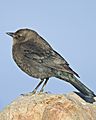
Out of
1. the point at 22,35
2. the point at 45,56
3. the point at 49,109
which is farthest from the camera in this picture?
the point at 22,35

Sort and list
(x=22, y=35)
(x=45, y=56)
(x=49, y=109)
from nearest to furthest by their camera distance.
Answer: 1. (x=49, y=109)
2. (x=45, y=56)
3. (x=22, y=35)

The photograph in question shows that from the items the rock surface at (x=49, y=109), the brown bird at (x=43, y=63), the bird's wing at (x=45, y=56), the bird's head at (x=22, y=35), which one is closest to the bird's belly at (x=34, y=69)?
the brown bird at (x=43, y=63)

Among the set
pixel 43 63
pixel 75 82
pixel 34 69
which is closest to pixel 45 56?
pixel 43 63

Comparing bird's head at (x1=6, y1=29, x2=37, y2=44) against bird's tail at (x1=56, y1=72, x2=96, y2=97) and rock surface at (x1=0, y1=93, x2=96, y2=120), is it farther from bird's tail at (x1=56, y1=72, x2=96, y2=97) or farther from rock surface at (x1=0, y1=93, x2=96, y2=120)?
rock surface at (x1=0, y1=93, x2=96, y2=120)

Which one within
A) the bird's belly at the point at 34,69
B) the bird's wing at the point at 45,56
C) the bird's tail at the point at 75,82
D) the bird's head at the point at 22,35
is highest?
the bird's head at the point at 22,35

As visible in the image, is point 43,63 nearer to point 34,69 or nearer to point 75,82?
point 34,69

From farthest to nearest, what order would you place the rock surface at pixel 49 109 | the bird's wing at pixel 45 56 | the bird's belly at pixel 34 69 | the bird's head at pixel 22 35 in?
the bird's head at pixel 22 35, the bird's belly at pixel 34 69, the bird's wing at pixel 45 56, the rock surface at pixel 49 109

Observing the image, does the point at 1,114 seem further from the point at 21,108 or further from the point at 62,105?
the point at 62,105

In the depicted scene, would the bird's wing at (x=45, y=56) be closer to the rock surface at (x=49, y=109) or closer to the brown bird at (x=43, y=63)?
the brown bird at (x=43, y=63)

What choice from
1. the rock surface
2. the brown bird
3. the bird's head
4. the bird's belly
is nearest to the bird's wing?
the brown bird
